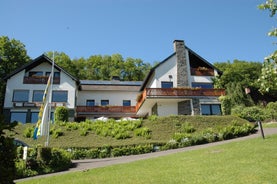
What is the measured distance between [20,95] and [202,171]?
27.5 meters

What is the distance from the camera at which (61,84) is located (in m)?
32.8

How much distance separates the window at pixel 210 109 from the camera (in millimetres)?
28250

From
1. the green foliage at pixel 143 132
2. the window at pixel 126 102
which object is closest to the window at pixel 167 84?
the window at pixel 126 102

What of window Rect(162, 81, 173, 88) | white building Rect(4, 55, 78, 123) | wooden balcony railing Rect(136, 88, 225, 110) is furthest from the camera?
white building Rect(4, 55, 78, 123)

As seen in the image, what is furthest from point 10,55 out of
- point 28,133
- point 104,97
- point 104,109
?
point 28,133

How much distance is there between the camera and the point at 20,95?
3147cm

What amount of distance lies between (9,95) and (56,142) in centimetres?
1565

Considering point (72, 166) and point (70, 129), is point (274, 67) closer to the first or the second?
point (72, 166)

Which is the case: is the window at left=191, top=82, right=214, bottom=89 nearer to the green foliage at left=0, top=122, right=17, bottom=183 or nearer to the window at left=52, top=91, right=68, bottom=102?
the window at left=52, top=91, right=68, bottom=102

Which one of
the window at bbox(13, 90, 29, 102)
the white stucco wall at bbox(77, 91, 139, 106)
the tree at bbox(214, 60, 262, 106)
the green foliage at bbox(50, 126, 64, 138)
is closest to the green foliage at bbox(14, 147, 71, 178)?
the green foliage at bbox(50, 126, 64, 138)

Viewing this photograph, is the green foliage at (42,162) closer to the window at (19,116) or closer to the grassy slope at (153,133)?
the grassy slope at (153,133)

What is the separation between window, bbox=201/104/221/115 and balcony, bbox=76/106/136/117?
10134mm

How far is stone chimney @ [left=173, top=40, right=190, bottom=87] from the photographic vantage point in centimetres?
3052

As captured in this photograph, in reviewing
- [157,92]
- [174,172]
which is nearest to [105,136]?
[157,92]
